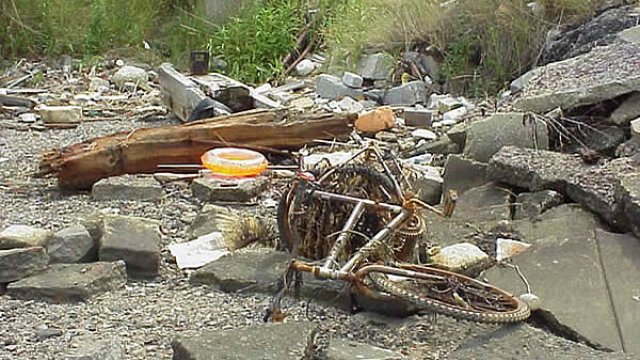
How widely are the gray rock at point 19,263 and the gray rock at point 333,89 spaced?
426 centimetres

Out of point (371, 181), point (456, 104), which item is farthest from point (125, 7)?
point (371, 181)

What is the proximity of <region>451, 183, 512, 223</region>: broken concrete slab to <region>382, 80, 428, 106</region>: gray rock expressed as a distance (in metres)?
2.69

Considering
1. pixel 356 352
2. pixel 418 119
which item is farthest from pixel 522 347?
pixel 418 119

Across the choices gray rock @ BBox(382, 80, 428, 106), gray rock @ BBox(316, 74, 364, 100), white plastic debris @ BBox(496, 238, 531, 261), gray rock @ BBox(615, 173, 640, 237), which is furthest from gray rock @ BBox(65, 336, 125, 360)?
gray rock @ BBox(316, 74, 364, 100)

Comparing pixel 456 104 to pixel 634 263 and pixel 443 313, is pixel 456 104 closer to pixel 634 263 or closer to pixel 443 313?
pixel 634 263

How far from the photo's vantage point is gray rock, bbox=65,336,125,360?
2.82 meters

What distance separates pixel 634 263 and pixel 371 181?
98 centimetres

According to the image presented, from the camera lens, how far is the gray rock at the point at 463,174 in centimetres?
466

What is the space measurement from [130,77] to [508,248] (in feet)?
18.7

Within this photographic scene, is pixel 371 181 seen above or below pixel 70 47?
above

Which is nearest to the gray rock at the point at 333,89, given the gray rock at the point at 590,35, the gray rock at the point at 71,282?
the gray rock at the point at 590,35

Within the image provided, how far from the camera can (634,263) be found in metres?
3.45

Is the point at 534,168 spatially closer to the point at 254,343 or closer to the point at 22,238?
the point at 254,343

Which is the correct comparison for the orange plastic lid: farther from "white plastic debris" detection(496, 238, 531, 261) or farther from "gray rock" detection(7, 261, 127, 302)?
"white plastic debris" detection(496, 238, 531, 261)
